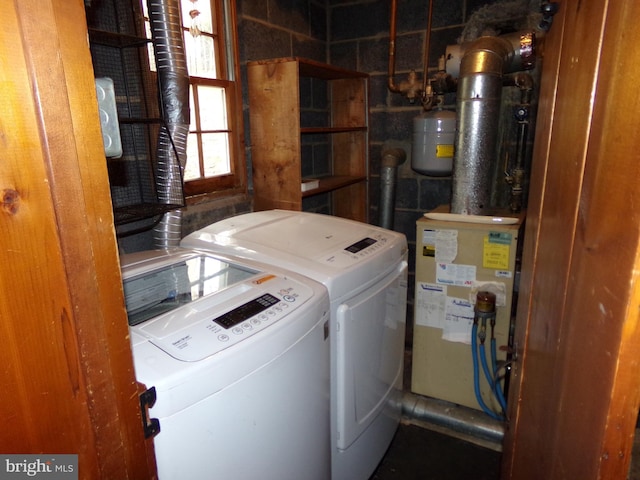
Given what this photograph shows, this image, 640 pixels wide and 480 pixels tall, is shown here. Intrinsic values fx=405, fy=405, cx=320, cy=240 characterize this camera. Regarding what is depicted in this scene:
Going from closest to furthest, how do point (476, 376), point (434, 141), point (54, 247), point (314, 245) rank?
point (54, 247) < point (314, 245) < point (476, 376) < point (434, 141)

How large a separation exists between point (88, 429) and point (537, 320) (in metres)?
0.75

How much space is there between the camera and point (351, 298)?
127 cm

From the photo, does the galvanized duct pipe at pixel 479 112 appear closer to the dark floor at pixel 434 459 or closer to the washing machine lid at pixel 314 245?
the washing machine lid at pixel 314 245

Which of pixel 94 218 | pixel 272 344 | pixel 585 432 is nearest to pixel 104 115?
pixel 94 218

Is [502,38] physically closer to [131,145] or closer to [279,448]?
[131,145]

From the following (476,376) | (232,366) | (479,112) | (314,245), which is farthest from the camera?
(476,376)

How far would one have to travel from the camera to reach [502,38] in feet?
6.25

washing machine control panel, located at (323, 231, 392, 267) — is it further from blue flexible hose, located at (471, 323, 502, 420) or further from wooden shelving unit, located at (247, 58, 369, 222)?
blue flexible hose, located at (471, 323, 502, 420)

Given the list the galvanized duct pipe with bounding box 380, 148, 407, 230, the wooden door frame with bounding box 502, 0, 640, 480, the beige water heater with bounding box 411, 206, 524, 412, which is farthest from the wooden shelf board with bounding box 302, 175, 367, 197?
the wooden door frame with bounding box 502, 0, 640, 480

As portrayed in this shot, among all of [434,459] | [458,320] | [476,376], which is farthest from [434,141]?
[434,459]

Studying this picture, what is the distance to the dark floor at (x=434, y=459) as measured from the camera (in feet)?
5.67

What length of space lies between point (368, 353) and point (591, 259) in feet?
3.44

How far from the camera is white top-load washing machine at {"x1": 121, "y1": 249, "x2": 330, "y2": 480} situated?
2.49 feet

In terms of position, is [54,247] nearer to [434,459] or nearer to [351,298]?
[351,298]
